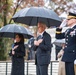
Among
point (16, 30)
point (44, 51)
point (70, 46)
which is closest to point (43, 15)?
point (44, 51)

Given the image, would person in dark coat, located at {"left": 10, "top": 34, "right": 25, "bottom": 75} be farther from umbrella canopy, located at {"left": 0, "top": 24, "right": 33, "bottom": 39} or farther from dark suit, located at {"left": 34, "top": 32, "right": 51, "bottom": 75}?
dark suit, located at {"left": 34, "top": 32, "right": 51, "bottom": 75}

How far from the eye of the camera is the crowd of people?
5625 mm

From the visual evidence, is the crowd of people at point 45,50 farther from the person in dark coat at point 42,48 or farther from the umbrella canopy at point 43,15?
the umbrella canopy at point 43,15

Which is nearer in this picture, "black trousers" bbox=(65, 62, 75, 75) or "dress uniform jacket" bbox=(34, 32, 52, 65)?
"black trousers" bbox=(65, 62, 75, 75)

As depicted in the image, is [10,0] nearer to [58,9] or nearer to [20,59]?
[58,9]

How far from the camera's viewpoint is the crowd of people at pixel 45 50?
5.62 meters

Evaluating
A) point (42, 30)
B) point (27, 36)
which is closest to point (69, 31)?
point (42, 30)

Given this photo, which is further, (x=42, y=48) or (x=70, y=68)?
(x=42, y=48)

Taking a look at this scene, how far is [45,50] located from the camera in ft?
23.1

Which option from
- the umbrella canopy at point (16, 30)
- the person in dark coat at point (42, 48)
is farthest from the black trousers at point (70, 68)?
the umbrella canopy at point (16, 30)

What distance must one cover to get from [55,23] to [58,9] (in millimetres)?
19681

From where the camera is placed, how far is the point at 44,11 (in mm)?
7875

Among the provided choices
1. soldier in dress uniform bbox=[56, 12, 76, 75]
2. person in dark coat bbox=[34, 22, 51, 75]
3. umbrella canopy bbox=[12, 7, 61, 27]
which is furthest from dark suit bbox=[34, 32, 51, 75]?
soldier in dress uniform bbox=[56, 12, 76, 75]

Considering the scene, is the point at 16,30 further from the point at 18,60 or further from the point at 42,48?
the point at 42,48
